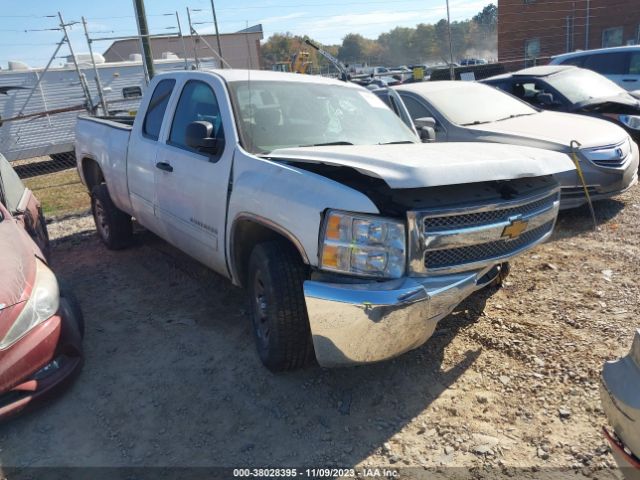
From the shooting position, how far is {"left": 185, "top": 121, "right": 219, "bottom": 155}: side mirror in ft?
11.4

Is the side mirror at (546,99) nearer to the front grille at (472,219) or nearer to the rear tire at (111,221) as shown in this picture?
the front grille at (472,219)

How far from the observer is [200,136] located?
3.48 meters

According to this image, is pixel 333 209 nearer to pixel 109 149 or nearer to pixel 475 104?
pixel 109 149

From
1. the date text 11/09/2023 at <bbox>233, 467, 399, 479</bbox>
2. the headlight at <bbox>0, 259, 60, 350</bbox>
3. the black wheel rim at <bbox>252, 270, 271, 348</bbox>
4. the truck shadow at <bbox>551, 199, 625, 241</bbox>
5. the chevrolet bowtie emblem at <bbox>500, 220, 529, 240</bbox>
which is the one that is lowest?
the truck shadow at <bbox>551, 199, 625, 241</bbox>

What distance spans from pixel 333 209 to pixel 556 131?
4.54 m

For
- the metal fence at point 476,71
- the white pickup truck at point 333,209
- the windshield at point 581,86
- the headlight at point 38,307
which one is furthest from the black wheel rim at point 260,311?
the metal fence at point 476,71

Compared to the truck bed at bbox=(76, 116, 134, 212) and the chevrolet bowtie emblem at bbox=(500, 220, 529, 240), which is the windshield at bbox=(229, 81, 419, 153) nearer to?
the chevrolet bowtie emblem at bbox=(500, 220, 529, 240)

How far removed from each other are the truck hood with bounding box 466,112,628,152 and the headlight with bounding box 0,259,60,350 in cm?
491

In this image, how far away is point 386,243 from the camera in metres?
2.66

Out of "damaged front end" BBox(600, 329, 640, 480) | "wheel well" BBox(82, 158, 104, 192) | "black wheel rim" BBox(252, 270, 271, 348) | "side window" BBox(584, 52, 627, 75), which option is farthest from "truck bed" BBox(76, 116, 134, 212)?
"side window" BBox(584, 52, 627, 75)

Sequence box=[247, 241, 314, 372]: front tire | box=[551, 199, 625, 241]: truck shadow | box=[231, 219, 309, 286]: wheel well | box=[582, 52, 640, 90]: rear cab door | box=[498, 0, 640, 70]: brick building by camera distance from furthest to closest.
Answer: box=[498, 0, 640, 70]: brick building → box=[582, 52, 640, 90]: rear cab door → box=[551, 199, 625, 241]: truck shadow → box=[231, 219, 309, 286]: wheel well → box=[247, 241, 314, 372]: front tire

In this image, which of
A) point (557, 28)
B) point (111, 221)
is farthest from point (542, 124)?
point (557, 28)

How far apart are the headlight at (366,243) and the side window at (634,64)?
1102 centimetres

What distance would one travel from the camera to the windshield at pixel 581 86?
7.93 metres
